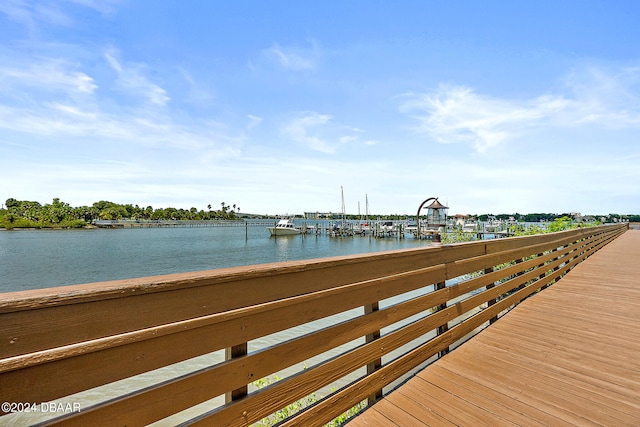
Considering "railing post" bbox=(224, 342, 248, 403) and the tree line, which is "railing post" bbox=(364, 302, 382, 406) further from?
the tree line

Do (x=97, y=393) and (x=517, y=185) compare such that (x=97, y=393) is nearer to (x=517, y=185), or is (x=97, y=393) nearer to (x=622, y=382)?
(x=622, y=382)

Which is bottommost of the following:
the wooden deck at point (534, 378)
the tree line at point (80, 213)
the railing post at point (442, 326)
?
the wooden deck at point (534, 378)

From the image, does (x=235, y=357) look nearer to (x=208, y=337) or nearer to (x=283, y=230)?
(x=208, y=337)

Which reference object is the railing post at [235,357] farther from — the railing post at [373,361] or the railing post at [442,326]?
the railing post at [442,326]

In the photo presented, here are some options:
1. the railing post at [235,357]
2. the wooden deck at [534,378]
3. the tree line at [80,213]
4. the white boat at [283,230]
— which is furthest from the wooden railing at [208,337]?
the tree line at [80,213]

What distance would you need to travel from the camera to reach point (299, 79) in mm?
12375

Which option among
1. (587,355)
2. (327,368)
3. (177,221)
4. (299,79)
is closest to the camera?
(327,368)

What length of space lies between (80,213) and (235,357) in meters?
120

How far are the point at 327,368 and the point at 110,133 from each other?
2442cm

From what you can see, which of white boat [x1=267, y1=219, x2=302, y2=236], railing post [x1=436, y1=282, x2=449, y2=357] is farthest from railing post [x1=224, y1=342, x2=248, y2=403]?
white boat [x1=267, y1=219, x2=302, y2=236]

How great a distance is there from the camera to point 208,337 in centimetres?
116

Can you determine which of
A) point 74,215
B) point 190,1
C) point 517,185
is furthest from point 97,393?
point 74,215

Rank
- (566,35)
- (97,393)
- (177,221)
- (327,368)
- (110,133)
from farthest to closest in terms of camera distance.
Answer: (177,221) → (110,133) → (566,35) → (97,393) → (327,368)

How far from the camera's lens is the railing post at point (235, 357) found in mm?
1233
